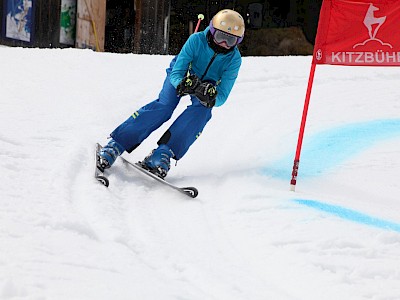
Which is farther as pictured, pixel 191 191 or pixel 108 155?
pixel 108 155

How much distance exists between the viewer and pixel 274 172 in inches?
224

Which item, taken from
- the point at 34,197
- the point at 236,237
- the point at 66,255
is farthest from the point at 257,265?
the point at 34,197

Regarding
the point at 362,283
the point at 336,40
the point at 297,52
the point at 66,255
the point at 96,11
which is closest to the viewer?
the point at 66,255

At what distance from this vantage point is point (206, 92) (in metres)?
5.16

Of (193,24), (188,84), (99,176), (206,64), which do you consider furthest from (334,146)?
(193,24)

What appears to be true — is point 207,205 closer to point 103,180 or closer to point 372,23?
point 103,180

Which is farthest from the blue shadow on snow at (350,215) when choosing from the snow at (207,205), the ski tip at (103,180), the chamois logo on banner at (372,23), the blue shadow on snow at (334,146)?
the chamois logo on banner at (372,23)

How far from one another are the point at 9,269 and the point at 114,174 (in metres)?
2.47

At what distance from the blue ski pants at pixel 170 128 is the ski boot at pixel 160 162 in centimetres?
9

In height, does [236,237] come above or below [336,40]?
below

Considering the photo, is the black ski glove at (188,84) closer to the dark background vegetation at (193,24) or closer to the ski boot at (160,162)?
the ski boot at (160,162)

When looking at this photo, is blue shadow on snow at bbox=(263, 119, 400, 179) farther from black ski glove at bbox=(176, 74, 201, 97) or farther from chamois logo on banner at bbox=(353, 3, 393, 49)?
chamois logo on banner at bbox=(353, 3, 393, 49)

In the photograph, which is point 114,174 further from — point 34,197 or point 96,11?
point 96,11

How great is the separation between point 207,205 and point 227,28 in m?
1.41
